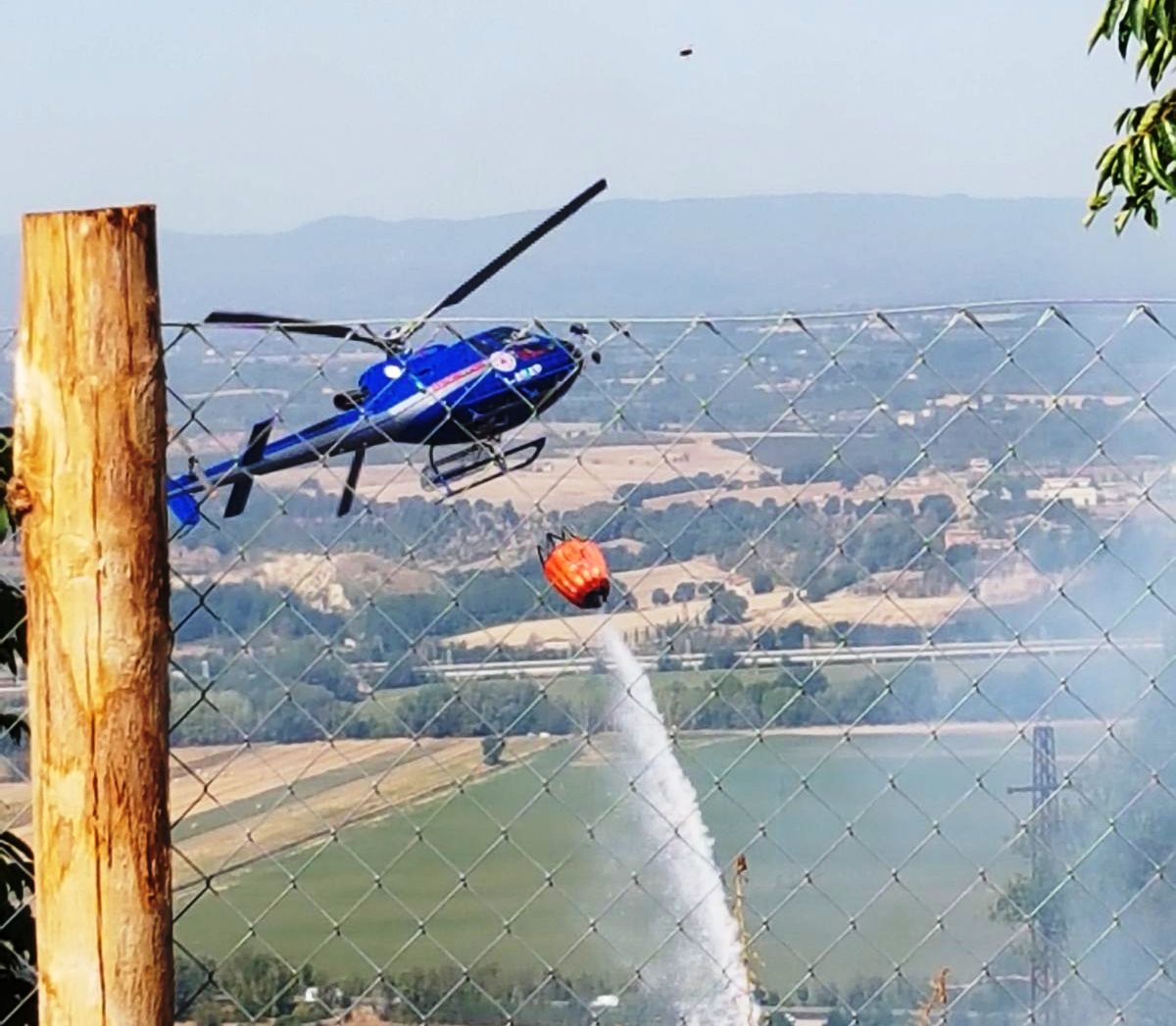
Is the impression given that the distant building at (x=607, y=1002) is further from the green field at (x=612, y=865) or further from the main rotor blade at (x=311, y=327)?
the main rotor blade at (x=311, y=327)

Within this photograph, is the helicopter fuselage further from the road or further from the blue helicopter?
the road

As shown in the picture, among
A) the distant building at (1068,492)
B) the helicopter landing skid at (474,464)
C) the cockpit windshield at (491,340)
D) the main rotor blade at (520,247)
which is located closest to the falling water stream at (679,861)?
the helicopter landing skid at (474,464)

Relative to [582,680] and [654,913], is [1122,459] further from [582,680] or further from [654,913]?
[654,913]

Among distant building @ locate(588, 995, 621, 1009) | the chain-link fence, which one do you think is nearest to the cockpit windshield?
the chain-link fence

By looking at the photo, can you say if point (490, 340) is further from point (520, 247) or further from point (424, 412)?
point (520, 247)

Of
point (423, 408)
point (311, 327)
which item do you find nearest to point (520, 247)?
point (423, 408)

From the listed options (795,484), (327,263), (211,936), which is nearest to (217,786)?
(211,936)
